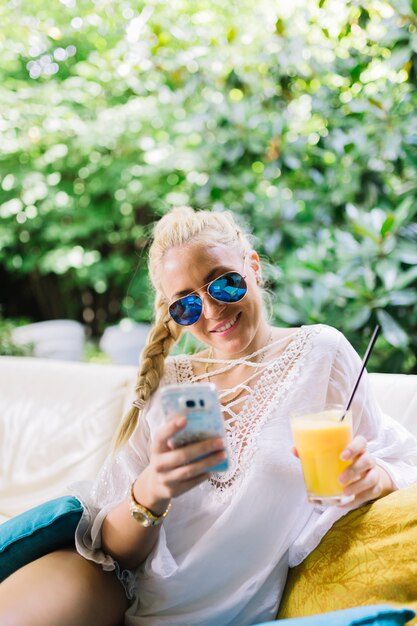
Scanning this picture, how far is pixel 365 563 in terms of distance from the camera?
4.34ft

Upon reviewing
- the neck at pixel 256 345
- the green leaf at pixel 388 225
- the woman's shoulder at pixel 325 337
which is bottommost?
the green leaf at pixel 388 225

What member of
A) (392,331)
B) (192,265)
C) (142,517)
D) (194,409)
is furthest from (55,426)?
(194,409)

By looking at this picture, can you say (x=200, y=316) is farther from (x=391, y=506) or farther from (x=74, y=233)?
(x=74, y=233)

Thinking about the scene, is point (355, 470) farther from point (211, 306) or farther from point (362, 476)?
point (211, 306)

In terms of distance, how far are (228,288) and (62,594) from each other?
713 millimetres

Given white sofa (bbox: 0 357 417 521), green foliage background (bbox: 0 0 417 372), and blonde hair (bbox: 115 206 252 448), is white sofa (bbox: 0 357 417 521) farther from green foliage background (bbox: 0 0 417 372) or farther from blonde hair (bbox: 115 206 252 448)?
blonde hair (bbox: 115 206 252 448)

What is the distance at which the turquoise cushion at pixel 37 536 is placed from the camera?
1.45 m

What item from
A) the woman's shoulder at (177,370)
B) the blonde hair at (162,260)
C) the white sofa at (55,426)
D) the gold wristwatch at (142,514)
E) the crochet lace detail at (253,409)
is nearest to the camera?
the gold wristwatch at (142,514)

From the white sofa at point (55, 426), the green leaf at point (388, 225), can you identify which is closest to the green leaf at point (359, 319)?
the green leaf at point (388, 225)

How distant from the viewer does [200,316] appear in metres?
1.56

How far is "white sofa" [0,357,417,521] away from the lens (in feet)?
7.95

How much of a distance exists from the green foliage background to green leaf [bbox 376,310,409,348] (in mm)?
11

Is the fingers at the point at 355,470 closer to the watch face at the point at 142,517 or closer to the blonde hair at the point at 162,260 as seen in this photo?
the watch face at the point at 142,517

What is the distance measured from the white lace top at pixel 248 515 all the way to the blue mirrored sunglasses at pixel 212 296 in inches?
8.4
